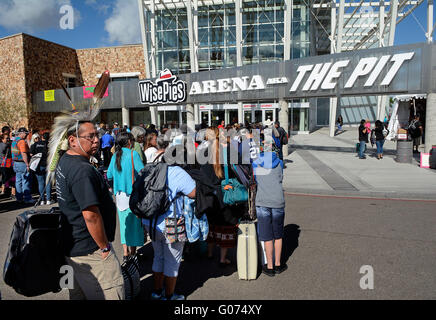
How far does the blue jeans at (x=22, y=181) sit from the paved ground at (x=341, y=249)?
1.40ft

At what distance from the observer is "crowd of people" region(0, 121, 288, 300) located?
7.55 ft

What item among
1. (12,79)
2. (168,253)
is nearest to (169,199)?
(168,253)

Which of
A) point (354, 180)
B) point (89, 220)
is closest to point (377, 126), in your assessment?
point (354, 180)

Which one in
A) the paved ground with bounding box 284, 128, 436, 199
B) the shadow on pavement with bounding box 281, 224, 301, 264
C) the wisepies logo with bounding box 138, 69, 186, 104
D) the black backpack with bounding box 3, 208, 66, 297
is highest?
the wisepies logo with bounding box 138, 69, 186, 104

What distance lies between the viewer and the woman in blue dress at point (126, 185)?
423cm

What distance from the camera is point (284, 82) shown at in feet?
49.9

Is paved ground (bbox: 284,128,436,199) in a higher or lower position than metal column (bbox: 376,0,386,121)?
lower

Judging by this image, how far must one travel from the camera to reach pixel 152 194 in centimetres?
297

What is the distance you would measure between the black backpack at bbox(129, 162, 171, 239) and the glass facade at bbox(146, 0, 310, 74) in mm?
27245

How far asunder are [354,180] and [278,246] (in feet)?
22.2

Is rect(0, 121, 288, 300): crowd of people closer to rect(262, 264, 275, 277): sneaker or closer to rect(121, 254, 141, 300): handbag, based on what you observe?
rect(262, 264, 275, 277): sneaker

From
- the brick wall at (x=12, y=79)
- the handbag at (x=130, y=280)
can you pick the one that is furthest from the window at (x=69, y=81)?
the handbag at (x=130, y=280)

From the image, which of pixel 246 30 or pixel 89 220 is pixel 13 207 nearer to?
pixel 89 220

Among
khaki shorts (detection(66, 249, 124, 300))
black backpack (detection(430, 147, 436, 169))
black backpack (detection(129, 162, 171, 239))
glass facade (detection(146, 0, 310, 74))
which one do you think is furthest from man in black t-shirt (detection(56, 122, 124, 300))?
glass facade (detection(146, 0, 310, 74))
